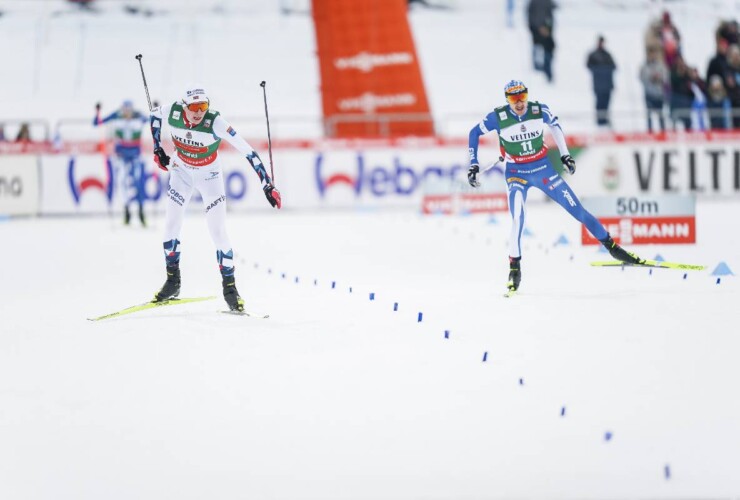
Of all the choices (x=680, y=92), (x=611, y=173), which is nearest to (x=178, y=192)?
(x=611, y=173)

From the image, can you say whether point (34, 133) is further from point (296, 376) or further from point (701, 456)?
point (701, 456)

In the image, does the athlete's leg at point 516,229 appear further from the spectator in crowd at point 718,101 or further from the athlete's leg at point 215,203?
the spectator in crowd at point 718,101

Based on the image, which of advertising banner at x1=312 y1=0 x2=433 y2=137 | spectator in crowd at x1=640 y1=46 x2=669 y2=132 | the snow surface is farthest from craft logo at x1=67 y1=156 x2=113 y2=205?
the snow surface

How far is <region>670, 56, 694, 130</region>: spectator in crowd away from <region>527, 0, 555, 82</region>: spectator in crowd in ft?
10.4

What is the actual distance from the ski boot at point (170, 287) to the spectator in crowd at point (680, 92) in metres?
17.0

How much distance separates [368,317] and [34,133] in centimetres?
2071

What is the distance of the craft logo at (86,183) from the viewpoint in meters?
25.3

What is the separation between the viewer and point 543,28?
1085 inches

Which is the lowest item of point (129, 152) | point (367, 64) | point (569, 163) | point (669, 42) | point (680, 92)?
point (569, 163)

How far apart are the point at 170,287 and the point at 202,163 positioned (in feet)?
4.07

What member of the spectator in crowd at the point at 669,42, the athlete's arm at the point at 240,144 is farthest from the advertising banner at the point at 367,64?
the athlete's arm at the point at 240,144

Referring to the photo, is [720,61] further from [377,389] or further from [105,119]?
[377,389]

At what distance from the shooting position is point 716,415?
6.30m

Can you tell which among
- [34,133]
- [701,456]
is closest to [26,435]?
[701,456]
